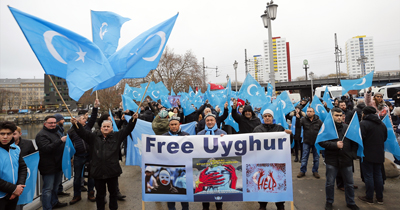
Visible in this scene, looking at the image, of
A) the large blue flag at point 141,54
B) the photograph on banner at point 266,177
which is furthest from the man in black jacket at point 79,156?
the photograph on banner at point 266,177

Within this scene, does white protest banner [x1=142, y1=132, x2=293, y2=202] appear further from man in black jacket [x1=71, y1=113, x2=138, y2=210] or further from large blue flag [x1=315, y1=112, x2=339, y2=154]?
large blue flag [x1=315, y1=112, x2=339, y2=154]

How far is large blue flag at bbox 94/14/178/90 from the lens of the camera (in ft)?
12.6

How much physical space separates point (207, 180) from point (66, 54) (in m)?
2.91

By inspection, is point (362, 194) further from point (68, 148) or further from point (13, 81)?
point (13, 81)

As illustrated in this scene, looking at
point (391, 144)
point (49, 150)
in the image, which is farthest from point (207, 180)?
point (391, 144)

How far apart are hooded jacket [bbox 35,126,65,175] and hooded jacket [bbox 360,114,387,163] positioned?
18.5ft

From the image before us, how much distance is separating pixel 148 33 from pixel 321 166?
596 centimetres

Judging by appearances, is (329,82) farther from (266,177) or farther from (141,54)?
(141,54)

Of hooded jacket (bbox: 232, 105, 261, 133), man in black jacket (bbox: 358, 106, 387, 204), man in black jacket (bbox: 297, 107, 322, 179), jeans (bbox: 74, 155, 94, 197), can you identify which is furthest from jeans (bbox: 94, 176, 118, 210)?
man in black jacket (bbox: 358, 106, 387, 204)

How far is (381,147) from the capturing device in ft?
13.6

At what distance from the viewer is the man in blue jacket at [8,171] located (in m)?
2.85

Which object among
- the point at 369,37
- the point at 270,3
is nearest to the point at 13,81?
the point at 270,3

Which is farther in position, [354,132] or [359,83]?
[359,83]

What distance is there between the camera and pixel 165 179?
11.7 ft
